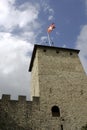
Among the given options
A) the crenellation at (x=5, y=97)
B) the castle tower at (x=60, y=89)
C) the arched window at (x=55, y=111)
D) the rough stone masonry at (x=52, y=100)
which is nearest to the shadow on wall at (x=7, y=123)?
the rough stone masonry at (x=52, y=100)

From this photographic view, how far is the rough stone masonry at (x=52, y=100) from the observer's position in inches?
822

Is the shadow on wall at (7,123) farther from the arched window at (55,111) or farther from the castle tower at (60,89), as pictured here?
the arched window at (55,111)

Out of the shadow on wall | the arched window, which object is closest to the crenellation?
the shadow on wall

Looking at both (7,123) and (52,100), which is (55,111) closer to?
(52,100)

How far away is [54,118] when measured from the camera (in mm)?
21672

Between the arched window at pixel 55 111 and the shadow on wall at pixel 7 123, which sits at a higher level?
the arched window at pixel 55 111

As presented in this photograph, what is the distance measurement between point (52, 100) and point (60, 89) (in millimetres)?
1676

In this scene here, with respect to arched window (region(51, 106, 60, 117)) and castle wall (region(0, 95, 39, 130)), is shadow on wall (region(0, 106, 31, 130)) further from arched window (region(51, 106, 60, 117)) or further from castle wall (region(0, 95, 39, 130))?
arched window (region(51, 106, 60, 117))

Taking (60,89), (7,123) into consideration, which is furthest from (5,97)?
(60,89)

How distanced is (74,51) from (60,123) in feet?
33.8

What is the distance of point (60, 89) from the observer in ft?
77.8

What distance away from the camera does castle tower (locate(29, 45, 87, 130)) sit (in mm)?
21703

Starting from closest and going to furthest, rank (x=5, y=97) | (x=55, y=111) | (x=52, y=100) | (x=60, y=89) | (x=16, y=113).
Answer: (x=16, y=113), (x=5, y=97), (x=55, y=111), (x=52, y=100), (x=60, y=89)

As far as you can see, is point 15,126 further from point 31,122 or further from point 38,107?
point 38,107
